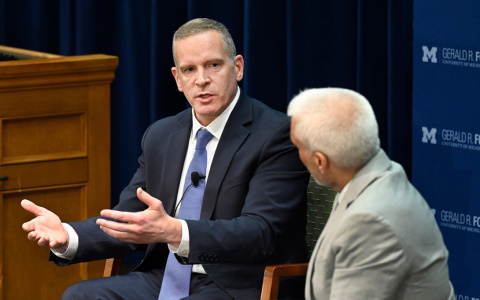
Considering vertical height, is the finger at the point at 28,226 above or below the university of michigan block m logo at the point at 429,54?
below

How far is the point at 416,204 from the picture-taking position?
255 cm

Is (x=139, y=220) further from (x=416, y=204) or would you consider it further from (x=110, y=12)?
(x=110, y=12)

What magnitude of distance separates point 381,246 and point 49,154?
223 cm

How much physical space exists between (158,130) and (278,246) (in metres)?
0.65

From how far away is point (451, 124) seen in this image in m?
3.87

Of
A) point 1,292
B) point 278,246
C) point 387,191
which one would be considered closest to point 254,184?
point 278,246

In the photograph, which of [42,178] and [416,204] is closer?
[416,204]

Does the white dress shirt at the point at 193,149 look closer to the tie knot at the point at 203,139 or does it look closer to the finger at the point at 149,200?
the tie knot at the point at 203,139

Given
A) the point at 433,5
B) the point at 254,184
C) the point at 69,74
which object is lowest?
the point at 254,184

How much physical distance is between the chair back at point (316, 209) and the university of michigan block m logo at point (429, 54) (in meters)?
0.76

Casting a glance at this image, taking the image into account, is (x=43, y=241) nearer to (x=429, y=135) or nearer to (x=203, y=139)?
(x=203, y=139)

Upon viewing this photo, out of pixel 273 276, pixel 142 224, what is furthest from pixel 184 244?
pixel 273 276

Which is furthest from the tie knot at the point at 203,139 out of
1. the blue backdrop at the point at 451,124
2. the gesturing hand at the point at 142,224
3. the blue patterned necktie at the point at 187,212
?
the blue backdrop at the point at 451,124

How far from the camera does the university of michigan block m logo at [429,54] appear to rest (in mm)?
3908
